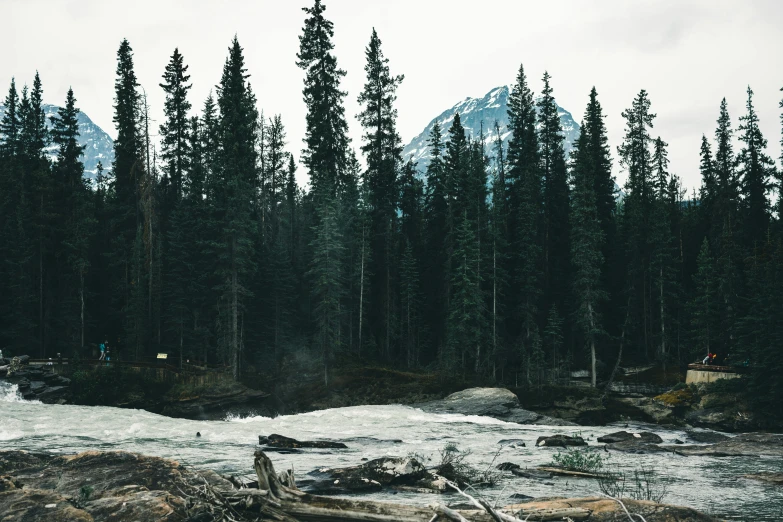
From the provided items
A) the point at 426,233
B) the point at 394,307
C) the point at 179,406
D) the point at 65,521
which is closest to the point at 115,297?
the point at 179,406

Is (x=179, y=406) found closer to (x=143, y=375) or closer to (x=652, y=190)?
(x=143, y=375)

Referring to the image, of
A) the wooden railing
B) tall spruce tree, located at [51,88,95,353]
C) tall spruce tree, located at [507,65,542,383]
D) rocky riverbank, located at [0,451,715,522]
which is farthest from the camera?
tall spruce tree, located at [507,65,542,383]

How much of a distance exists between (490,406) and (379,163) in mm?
29025

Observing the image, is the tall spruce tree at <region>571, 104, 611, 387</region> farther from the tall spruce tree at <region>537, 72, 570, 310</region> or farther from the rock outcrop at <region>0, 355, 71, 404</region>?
the rock outcrop at <region>0, 355, 71, 404</region>

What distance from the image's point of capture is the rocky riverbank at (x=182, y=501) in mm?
6684

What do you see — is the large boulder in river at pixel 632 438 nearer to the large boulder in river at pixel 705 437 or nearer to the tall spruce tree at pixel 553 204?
the large boulder in river at pixel 705 437

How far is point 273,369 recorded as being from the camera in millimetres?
52656

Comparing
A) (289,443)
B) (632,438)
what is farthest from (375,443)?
(632,438)

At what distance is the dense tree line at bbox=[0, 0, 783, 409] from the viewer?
50.0 meters

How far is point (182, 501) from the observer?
349 inches

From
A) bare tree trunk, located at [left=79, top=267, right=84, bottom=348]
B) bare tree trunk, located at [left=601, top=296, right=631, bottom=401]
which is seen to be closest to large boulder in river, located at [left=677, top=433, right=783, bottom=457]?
bare tree trunk, located at [left=601, top=296, right=631, bottom=401]

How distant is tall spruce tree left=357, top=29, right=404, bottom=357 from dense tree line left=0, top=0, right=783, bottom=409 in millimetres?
200

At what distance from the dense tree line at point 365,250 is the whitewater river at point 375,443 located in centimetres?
1394

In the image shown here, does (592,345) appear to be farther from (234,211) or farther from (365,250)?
(234,211)
